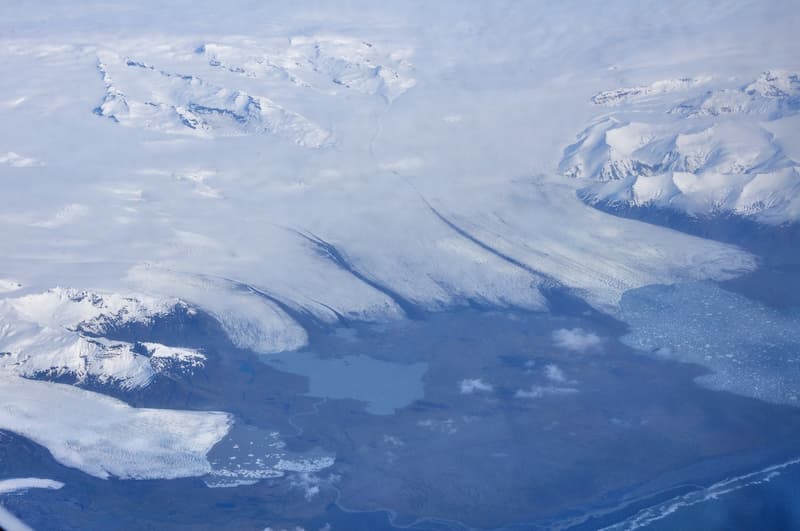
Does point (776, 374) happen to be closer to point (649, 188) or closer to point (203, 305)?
point (649, 188)

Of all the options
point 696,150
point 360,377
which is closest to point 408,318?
point 360,377

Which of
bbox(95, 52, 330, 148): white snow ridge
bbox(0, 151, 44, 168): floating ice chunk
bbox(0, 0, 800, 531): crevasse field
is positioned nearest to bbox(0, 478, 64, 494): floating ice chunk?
bbox(0, 0, 800, 531): crevasse field

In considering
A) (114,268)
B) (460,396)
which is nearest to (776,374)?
(460,396)

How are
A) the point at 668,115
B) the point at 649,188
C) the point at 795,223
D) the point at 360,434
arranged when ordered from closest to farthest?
the point at 360,434 → the point at 795,223 → the point at 649,188 → the point at 668,115

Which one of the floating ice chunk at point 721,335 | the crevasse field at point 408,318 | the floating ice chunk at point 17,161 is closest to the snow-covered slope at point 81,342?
the crevasse field at point 408,318

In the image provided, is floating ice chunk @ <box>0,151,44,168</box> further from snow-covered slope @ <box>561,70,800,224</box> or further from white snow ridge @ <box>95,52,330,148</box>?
snow-covered slope @ <box>561,70,800,224</box>

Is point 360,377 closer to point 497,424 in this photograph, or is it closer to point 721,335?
point 497,424

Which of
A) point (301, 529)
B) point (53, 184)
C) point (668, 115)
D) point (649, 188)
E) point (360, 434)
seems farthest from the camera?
point (668, 115)

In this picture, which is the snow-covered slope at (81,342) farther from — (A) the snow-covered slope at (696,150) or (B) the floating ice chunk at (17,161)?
(A) the snow-covered slope at (696,150)
